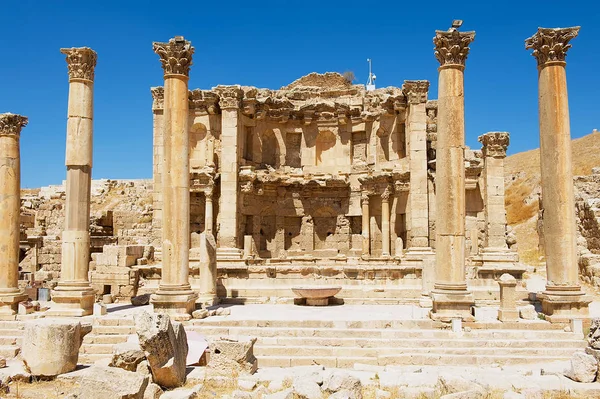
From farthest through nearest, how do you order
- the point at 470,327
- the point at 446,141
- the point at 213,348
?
the point at 446,141 → the point at 470,327 → the point at 213,348

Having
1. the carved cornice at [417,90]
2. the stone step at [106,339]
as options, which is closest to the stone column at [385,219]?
the carved cornice at [417,90]

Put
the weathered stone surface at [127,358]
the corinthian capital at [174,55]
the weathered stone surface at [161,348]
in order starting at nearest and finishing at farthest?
the weathered stone surface at [161,348] < the weathered stone surface at [127,358] < the corinthian capital at [174,55]

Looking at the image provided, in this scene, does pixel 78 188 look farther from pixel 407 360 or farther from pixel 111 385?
pixel 407 360

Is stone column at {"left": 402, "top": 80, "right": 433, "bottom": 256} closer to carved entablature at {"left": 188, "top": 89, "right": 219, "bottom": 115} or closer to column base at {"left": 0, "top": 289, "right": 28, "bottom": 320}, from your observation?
carved entablature at {"left": 188, "top": 89, "right": 219, "bottom": 115}

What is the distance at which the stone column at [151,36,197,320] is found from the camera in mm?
14273

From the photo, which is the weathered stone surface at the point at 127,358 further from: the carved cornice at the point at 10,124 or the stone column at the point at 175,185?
the carved cornice at the point at 10,124

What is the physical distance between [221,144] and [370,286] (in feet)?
38.5

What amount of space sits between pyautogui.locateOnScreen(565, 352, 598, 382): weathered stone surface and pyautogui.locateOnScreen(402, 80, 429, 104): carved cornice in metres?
16.3

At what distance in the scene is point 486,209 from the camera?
21938 mm

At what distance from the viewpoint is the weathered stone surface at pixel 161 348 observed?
9.34 metres

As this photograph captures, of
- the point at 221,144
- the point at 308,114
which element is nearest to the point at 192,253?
the point at 221,144

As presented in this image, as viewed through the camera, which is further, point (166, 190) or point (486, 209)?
point (486, 209)

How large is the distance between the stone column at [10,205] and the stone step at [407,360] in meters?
9.00

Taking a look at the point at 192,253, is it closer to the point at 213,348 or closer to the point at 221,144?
the point at 221,144
